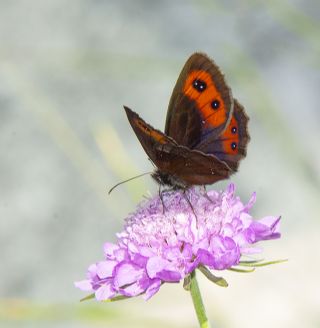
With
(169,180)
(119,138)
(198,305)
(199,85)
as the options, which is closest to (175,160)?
(169,180)

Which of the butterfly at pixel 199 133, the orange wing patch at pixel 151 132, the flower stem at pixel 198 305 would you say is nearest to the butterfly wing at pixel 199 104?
the butterfly at pixel 199 133

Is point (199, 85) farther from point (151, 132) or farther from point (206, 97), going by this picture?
point (151, 132)

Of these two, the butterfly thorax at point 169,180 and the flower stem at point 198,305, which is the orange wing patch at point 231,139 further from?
the flower stem at point 198,305

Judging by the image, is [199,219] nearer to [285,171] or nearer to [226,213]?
[226,213]

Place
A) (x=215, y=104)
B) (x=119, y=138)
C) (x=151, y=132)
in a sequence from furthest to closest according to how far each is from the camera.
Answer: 1. (x=119, y=138)
2. (x=215, y=104)
3. (x=151, y=132)

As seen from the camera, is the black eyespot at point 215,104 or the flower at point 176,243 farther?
the black eyespot at point 215,104

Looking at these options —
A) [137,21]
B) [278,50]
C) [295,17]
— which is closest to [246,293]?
[295,17]
